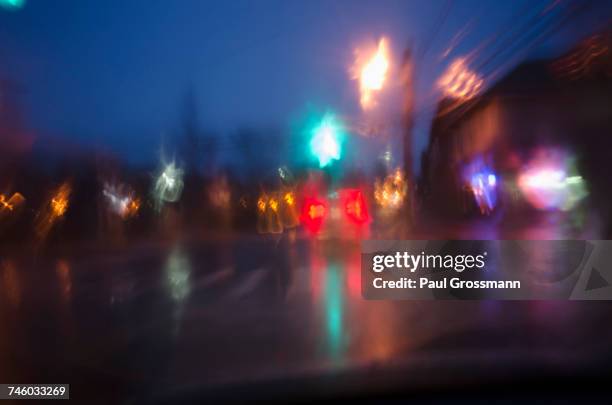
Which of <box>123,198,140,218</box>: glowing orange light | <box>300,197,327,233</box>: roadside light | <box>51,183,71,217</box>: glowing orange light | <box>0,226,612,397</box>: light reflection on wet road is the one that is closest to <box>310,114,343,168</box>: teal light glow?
<box>300,197,327,233</box>: roadside light

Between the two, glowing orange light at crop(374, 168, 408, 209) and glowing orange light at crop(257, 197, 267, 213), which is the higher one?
glowing orange light at crop(374, 168, 408, 209)

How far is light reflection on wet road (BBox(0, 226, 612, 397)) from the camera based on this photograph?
4543 mm

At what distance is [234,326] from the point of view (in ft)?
19.0

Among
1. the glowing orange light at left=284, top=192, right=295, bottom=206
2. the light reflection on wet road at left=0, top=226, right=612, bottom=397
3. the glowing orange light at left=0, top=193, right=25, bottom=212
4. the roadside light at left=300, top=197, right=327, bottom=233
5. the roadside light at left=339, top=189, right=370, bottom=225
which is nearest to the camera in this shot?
the light reflection on wet road at left=0, top=226, right=612, bottom=397

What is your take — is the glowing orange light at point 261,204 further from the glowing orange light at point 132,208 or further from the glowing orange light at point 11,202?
the glowing orange light at point 11,202

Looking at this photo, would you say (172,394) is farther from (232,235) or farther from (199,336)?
(232,235)

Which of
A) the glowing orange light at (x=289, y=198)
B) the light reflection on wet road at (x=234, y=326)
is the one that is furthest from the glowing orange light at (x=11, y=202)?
the glowing orange light at (x=289, y=198)

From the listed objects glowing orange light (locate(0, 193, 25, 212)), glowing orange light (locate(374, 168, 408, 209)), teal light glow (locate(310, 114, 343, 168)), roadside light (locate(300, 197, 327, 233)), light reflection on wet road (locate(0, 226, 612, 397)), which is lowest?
light reflection on wet road (locate(0, 226, 612, 397))

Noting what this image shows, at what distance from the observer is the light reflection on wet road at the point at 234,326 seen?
4543mm

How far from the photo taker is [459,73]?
1214cm

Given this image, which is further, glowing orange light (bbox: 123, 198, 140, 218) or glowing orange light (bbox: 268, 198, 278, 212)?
glowing orange light (bbox: 268, 198, 278, 212)

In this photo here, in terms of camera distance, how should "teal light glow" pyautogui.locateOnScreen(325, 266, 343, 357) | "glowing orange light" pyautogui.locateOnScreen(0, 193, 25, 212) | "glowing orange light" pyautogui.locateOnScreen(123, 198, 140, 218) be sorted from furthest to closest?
"glowing orange light" pyautogui.locateOnScreen(123, 198, 140, 218) → "glowing orange light" pyautogui.locateOnScreen(0, 193, 25, 212) → "teal light glow" pyautogui.locateOnScreen(325, 266, 343, 357)

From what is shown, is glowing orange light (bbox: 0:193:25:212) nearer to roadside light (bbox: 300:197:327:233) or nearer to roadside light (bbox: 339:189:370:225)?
roadside light (bbox: 300:197:327:233)

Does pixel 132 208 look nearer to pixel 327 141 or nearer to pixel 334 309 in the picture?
pixel 327 141
